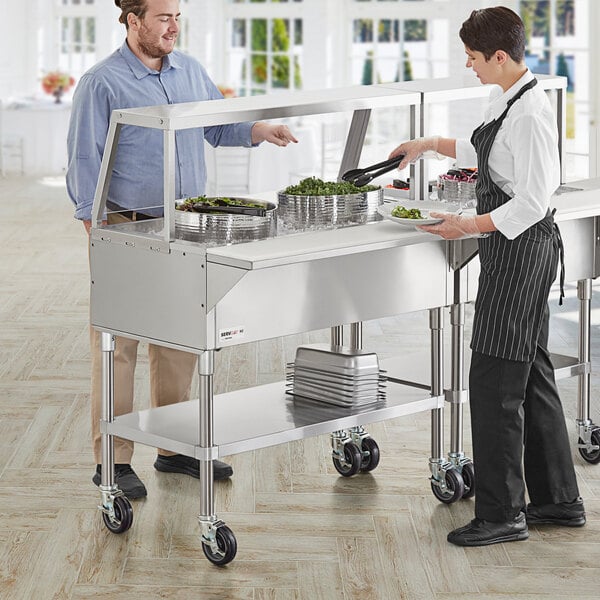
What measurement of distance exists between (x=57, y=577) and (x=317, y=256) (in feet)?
3.73

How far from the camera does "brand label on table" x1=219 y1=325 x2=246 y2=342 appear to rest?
330 centimetres

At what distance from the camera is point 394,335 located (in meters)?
6.32

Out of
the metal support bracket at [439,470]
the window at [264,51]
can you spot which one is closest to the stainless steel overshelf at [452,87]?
the metal support bracket at [439,470]

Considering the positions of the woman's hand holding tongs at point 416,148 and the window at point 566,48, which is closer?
the woman's hand holding tongs at point 416,148

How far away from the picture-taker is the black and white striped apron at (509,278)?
3.46 m

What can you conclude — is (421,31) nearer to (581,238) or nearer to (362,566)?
(581,238)

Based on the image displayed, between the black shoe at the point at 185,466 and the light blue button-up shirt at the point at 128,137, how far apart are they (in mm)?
910

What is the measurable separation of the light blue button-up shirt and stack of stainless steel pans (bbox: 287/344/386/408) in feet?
2.22

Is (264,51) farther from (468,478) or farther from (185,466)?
(468,478)

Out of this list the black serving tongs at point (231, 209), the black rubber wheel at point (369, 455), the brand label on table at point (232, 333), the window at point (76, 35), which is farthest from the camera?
the window at point (76, 35)

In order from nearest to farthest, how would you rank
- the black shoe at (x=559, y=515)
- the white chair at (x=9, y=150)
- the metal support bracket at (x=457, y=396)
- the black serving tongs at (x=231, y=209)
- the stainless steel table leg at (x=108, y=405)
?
the black serving tongs at (x=231, y=209)
the stainless steel table leg at (x=108, y=405)
the black shoe at (x=559, y=515)
the metal support bracket at (x=457, y=396)
the white chair at (x=9, y=150)

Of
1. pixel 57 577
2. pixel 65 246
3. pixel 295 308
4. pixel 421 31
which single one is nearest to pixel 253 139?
pixel 295 308

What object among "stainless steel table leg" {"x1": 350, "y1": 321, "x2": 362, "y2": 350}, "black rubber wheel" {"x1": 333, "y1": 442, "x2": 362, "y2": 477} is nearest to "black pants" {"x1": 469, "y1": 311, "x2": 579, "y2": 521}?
"black rubber wheel" {"x1": 333, "y1": 442, "x2": 362, "y2": 477}

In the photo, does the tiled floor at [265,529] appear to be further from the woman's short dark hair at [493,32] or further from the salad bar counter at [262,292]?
the woman's short dark hair at [493,32]
